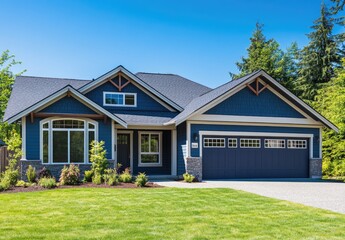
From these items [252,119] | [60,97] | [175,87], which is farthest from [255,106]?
[60,97]

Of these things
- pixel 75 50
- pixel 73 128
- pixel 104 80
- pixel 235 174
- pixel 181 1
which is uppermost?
pixel 181 1

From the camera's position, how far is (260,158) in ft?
61.9

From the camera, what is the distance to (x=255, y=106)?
18891 mm

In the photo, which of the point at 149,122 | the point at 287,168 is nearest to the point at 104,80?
the point at 149,122

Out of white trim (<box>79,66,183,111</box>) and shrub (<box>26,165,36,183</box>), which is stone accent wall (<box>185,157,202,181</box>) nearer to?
white trim (<box>79,66,183,111</box>)

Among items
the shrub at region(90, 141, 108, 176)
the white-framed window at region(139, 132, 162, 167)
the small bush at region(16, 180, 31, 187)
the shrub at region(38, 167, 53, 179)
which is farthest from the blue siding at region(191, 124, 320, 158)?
the small bush at region(16, 180, 31, 187)

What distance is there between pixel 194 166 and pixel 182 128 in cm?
216

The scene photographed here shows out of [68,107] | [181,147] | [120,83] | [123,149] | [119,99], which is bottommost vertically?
[123,149]

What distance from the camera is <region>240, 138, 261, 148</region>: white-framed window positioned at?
18641 mm

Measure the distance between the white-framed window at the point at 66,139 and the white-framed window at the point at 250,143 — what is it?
286 inches

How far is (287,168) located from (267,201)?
9055 millimetres

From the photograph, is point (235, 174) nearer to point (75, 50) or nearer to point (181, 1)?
point (181, 1)

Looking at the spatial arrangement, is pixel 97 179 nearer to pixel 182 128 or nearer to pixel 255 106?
pixel 182 128

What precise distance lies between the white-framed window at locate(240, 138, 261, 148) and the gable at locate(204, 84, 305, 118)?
4.16ft
